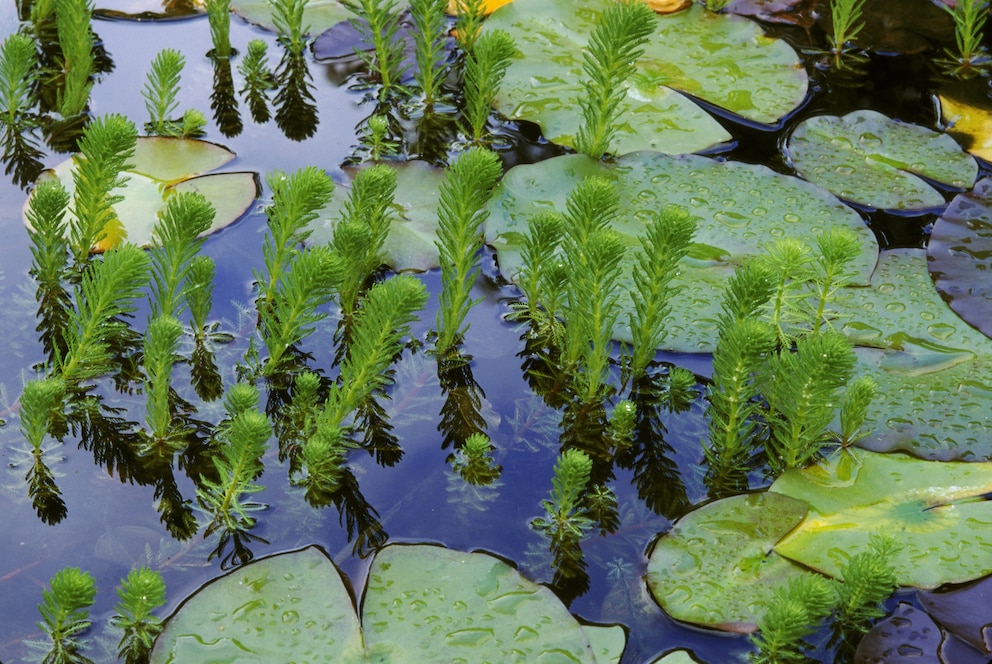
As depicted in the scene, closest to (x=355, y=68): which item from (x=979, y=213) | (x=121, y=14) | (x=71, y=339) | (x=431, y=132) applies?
(x=431, y=132)

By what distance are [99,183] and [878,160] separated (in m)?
2.42

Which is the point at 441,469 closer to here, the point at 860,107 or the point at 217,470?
the point at 217,470

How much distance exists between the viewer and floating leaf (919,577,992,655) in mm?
2062

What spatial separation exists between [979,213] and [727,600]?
1.68 m

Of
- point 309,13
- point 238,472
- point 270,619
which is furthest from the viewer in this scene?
point 309,13

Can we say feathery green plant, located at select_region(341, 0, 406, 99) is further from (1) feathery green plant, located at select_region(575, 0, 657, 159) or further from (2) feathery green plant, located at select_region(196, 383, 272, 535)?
(2) feathery green plant, located at select_region(196, 383, 272, 535)

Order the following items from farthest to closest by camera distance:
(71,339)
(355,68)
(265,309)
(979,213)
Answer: (355,68) → (979,213) → (265,309) → (71,339)

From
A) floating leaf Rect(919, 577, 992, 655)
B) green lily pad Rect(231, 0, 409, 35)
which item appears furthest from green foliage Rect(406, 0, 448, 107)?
floating leaf Rect(919, 577, 992, 655)

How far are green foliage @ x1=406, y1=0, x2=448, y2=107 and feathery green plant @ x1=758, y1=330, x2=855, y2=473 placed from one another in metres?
1.67

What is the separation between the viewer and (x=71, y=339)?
248 centimetres

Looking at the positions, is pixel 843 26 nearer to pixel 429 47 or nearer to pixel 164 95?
pixel 429 47

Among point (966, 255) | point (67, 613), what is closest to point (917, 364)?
point (966, 255)

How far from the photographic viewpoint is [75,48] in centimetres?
338

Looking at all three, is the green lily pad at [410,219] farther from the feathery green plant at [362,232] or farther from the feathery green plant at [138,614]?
the feathery green plant at [138,614]
